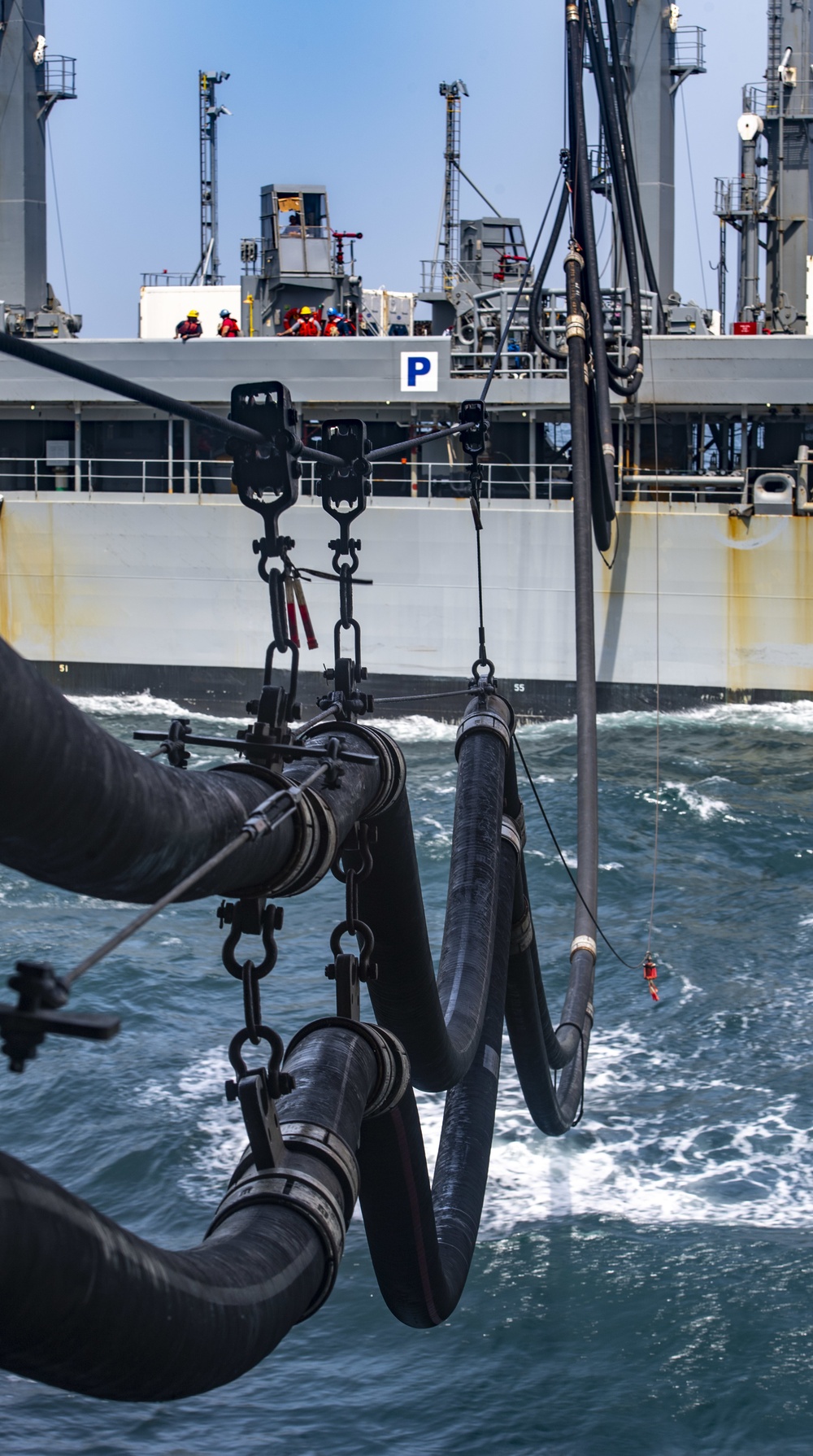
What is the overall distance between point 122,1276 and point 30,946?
11.2 metres

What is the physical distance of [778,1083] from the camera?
923 centimetres

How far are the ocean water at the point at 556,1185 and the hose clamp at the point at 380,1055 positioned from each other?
3408 millimetres

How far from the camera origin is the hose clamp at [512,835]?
5156 millimetres

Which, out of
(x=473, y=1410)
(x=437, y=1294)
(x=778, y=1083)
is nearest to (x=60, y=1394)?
(x=473, y=1410)

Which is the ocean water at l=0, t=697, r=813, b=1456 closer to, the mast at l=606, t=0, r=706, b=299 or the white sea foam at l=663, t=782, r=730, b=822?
the white sea foam at l=663, t=782, r=730, b=822

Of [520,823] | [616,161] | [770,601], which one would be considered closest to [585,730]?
[520,823]

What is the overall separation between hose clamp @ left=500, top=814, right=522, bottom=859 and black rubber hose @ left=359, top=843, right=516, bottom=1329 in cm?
80

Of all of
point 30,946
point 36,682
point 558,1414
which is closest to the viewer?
point 36,682

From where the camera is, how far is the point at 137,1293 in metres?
1.66

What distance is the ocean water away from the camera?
19.0 feet

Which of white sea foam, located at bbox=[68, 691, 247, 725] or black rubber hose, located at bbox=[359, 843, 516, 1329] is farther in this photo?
white sea foam, located at bbox=[68, 691, 247, 725]

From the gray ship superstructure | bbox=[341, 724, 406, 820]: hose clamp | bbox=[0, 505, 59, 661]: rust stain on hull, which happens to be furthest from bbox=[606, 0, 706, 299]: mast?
bbox=[341, 724, 406, 820]: hose clamp

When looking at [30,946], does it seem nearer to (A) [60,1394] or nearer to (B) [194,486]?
(A) [60,1394]

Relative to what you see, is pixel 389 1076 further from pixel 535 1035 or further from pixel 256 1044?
pixel 535 1035
